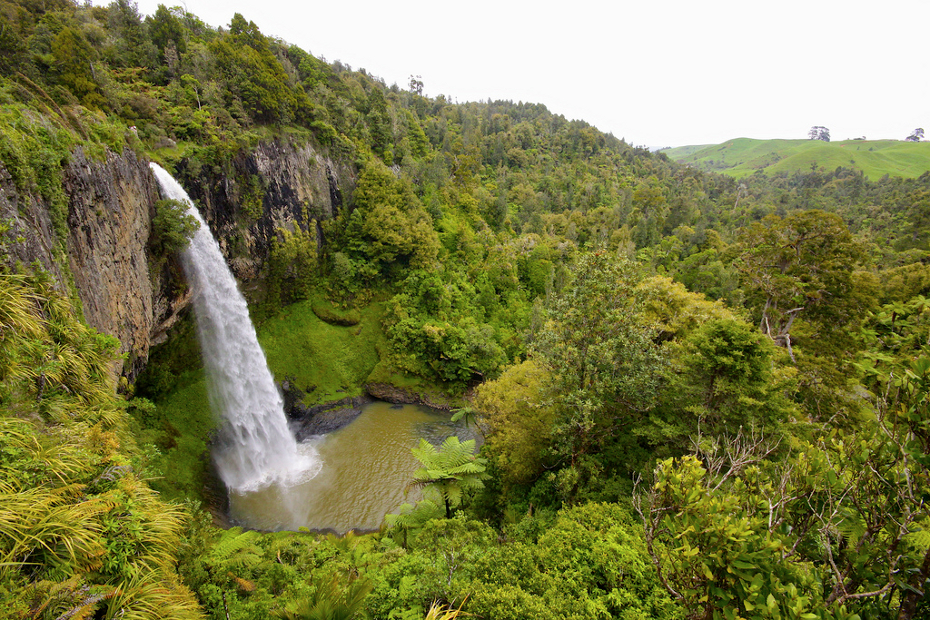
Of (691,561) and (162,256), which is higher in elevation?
(162,256)

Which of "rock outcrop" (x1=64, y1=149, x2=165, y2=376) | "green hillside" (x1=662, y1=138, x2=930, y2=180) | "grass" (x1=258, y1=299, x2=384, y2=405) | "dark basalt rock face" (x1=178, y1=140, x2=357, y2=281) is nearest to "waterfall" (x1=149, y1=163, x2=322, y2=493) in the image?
"dark basalt rock face" (x1=178, y1=140, x2=357, y2=281)

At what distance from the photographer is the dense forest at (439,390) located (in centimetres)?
293

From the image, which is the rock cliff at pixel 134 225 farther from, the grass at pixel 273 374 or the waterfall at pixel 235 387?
the grass at pixel 273 374

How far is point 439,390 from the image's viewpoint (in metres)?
22.1

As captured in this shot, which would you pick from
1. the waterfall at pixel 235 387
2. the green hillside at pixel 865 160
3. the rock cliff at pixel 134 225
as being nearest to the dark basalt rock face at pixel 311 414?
the waterfall at pixel 235 387

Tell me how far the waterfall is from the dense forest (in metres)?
0.92

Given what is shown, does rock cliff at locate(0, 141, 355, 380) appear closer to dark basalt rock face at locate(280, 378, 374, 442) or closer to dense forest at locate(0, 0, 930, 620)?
dense forest at locate(0, 0, 930, 620)

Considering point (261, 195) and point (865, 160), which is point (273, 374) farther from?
point (865, 160)

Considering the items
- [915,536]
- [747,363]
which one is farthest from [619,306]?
[915,536]

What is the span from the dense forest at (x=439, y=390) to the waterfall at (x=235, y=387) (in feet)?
3.01

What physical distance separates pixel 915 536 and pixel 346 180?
28.5 meters

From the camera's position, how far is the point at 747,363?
27.0ft

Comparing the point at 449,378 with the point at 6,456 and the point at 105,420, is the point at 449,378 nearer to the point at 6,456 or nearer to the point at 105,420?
the point at 105,420

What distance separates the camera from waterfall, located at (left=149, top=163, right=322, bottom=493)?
15.4 meters
